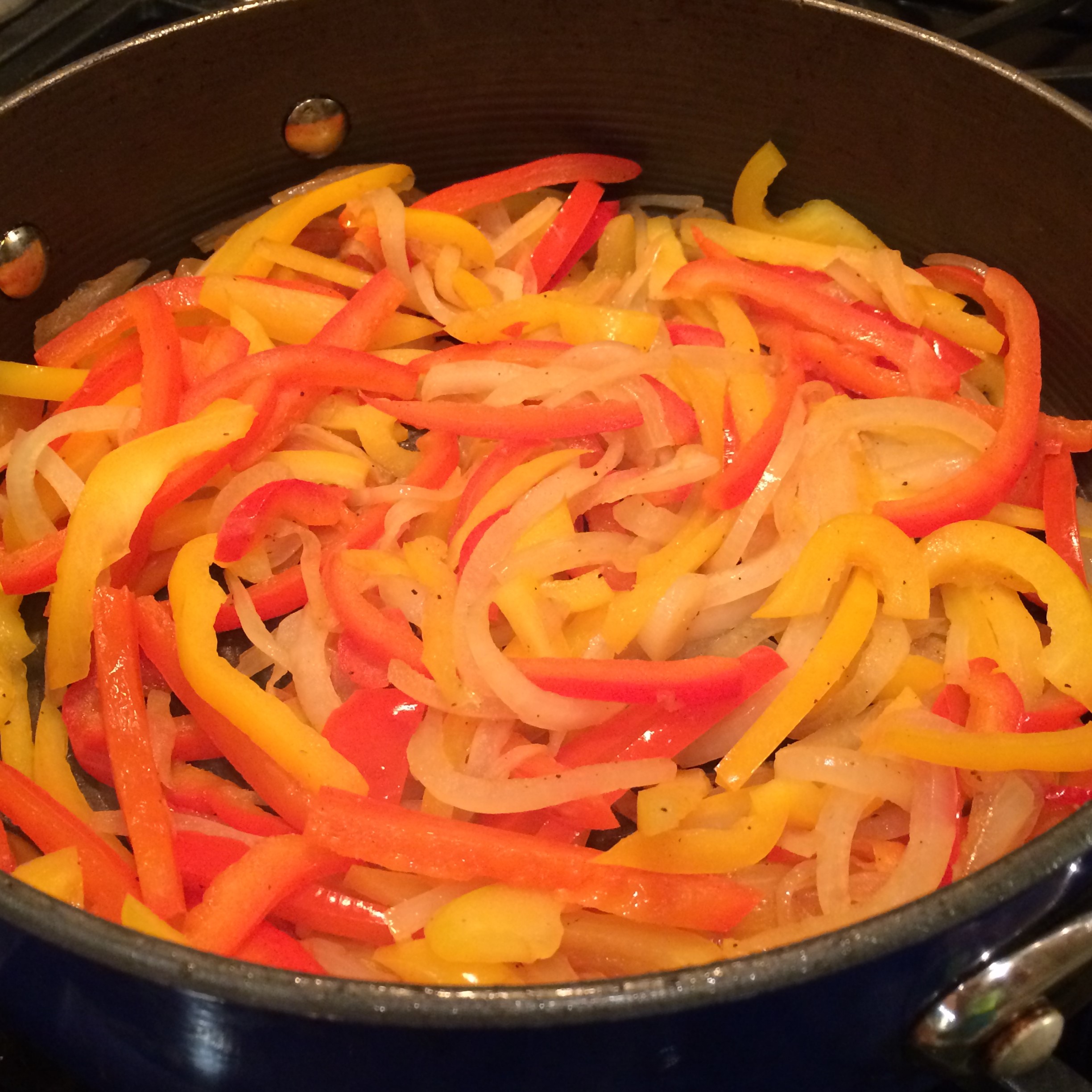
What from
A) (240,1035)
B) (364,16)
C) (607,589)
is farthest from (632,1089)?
(364,16)

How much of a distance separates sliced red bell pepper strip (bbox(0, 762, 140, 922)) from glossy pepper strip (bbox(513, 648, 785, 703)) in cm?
50

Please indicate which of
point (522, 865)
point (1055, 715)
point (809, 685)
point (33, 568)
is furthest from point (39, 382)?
point (1055, 715)

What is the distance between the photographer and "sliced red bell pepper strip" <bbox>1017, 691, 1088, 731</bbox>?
125 cm

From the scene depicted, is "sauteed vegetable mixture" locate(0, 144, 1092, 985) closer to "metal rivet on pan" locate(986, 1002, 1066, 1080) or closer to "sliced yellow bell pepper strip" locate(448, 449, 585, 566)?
"sliced yellow bell pepper strip" locate(448, 449, 585, 566)

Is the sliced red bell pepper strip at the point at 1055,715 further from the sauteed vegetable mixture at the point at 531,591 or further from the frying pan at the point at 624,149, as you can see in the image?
the frying pan at the point at 624,149

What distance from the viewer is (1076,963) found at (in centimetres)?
90

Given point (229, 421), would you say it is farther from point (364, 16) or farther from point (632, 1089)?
point (632, 1089)

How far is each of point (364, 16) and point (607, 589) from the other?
99 cm

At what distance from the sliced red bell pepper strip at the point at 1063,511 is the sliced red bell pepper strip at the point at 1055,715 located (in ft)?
0.62

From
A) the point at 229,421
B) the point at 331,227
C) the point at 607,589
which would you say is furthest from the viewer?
the point at 331,227

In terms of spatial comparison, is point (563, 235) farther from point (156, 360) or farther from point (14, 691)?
point (14, 691)

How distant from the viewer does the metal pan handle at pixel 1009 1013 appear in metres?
0.89

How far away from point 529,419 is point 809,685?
51 centimetres

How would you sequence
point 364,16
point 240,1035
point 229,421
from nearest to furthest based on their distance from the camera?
point 240,1035
point 229,421
point 364,16
